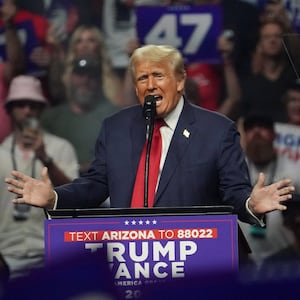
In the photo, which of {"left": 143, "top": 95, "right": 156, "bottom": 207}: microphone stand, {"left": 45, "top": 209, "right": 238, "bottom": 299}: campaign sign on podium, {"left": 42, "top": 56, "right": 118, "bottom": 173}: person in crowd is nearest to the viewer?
{"left": 45, "top": 209, "right": 238, "bottom": 299}: campaign sign on podium

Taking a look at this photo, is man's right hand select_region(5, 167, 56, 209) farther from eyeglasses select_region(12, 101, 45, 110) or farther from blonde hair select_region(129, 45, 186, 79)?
eyeglasses select_region(12, 101, 45, 110)

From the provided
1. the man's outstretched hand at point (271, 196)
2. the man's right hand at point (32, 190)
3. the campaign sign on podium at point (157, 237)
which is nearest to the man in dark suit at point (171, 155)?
the man's right hand at point (32, 190)

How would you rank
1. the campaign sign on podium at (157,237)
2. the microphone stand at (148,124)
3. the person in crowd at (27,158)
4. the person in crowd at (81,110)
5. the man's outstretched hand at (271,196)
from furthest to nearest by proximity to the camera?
the person in crowd at (81,110) → the person in crowd at (27,158) → the microphone stand at (148,124) → the man's outstretched hand at (271,196) → the campaign sign on podium at (157,237)

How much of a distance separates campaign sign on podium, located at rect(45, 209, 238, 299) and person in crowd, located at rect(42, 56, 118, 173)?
4.02 metres

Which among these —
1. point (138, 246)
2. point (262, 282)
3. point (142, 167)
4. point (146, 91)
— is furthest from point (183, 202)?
point (262, 282)

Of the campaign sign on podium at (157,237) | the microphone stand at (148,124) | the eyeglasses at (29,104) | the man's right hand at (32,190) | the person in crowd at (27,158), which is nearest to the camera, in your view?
the campaign sign on podium at (157,237)

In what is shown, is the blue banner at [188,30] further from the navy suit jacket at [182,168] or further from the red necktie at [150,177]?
the red necktie at [150,177]

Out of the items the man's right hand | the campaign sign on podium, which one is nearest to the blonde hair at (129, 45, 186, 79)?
the man's right hand

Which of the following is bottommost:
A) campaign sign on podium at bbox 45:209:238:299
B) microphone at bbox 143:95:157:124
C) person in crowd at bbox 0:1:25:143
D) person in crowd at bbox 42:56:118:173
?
campaign sign on podium at bbox 45:209:238:299

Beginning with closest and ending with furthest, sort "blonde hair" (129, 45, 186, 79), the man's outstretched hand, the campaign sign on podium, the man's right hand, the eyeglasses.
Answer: the campaign sign on podium, the man's outstretched hand, the man's right hand, "blonde hair" (129, 45, 186, 79), the eyeglasses

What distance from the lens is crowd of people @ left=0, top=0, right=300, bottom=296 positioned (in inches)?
248

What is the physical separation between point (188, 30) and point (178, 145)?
3413 millimetres

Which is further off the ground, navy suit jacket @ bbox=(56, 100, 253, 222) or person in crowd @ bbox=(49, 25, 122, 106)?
person in crowd @ bbox=(49, 25, 122, 106)

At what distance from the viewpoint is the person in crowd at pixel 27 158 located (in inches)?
246
